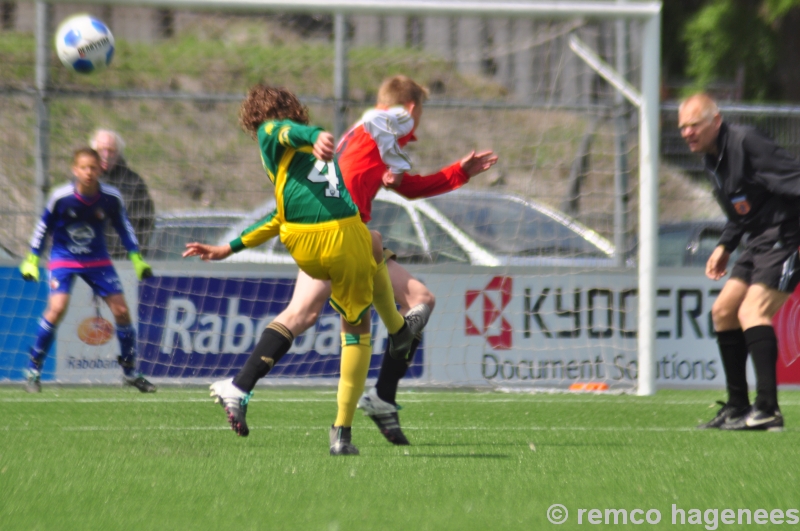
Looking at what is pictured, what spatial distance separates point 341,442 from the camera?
15.5 feet

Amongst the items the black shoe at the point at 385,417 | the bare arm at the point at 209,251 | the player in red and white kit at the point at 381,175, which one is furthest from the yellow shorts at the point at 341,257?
the black shoe at the point at 385,417

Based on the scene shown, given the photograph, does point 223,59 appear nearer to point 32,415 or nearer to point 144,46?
point 144,46

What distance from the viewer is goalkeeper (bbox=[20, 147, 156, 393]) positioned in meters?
8.01

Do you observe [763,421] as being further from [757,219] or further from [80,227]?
[80,227]

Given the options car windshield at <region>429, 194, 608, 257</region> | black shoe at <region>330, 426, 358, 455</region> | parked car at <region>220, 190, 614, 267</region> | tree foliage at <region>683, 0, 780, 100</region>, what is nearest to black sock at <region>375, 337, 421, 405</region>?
black shoe at <region>330, 426, 358, 455</region>

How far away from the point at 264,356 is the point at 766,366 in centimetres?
266

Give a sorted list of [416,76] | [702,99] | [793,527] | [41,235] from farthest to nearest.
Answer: [416,76], [41,235], [702,99], [793,527]

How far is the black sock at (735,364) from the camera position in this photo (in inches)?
237

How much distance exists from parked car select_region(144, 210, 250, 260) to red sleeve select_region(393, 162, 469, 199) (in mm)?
4228

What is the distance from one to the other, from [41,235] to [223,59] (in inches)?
410

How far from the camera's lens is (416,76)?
14094 mm

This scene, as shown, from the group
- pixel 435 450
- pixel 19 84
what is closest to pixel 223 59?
pixel 19 84

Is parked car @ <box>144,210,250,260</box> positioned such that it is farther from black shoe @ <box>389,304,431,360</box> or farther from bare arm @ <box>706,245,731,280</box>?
bare arm @ <box>706,245,731,280</box>

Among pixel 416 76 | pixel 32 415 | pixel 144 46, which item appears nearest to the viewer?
pixel 32 415
